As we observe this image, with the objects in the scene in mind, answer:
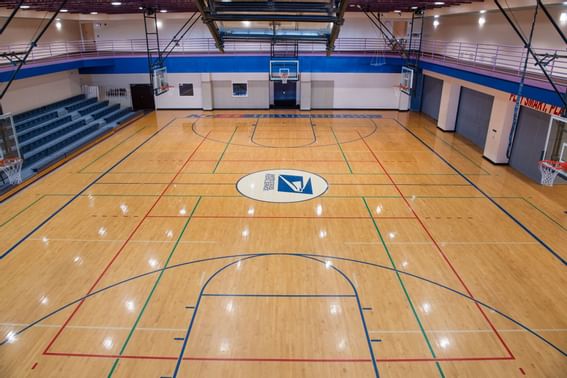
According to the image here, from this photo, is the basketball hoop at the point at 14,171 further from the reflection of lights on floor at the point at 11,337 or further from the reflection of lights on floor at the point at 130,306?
the reflection of lights on floor at the point at 130,306

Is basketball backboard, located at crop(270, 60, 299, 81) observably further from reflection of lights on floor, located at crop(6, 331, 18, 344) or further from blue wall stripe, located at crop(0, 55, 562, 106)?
reflection of lights on floor, located at crop(6, 331, 18, 344)

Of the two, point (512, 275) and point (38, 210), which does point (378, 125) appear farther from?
point (38, 210)

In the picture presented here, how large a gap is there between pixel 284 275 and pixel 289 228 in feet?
7.42

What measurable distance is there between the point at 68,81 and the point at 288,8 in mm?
21337

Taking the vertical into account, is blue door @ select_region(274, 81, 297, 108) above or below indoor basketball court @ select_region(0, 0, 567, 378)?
above

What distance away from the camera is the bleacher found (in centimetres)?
1678

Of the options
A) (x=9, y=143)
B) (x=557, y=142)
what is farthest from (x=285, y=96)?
(x=557, y=142)

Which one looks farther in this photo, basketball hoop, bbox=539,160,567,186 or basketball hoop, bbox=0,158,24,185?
basketball hoop, bbox=0,158,24,185

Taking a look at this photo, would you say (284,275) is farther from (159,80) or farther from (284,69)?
(284,69)

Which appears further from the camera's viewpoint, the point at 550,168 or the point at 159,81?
the point at 159,81

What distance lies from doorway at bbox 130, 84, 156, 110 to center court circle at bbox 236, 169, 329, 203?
49.7 ft

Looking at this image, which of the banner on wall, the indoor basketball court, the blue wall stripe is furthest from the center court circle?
the blue wall stripe

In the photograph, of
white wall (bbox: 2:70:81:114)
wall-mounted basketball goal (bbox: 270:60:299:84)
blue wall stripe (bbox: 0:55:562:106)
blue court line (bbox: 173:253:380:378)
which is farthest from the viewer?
blue wall stripe (bbox: 0:55:562:106)

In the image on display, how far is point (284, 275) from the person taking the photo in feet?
29.3
